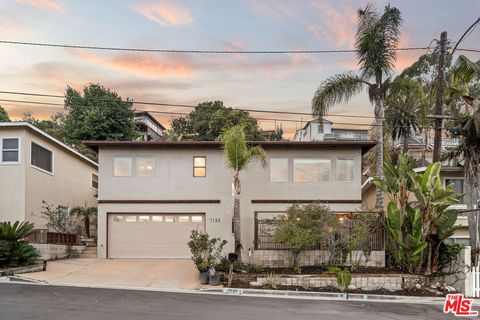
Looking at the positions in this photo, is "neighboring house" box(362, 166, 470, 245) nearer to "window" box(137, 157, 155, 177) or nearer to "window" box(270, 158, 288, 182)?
"window" box(270, 158, 288, 182)

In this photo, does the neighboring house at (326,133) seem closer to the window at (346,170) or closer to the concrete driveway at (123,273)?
the window at (346,170)

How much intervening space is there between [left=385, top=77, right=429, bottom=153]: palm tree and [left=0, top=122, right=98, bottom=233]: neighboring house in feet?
54.8

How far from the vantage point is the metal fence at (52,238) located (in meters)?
20.3

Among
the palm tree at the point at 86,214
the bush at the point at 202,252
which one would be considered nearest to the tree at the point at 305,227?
the bush at the point at 202,252

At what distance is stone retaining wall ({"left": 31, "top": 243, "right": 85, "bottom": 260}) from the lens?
66.8ft

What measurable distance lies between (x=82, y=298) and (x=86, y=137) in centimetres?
3483

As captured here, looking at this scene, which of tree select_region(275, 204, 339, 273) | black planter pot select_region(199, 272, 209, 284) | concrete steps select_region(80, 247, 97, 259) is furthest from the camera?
concrete steps select_region(80, 247, 97, 259)

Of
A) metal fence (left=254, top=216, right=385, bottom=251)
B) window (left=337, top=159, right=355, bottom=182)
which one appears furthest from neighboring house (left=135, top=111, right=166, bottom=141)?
metal fence (left=254, top=216, right=385, bottom=251)

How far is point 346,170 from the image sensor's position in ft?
76.2

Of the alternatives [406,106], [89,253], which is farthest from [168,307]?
[406,106]

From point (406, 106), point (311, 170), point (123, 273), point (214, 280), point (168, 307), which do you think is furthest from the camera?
point (406, 106)

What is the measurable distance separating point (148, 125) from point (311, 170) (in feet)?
166

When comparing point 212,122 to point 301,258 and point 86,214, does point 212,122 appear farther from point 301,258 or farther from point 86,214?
point 301,258

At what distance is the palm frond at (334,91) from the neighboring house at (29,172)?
1313cm
